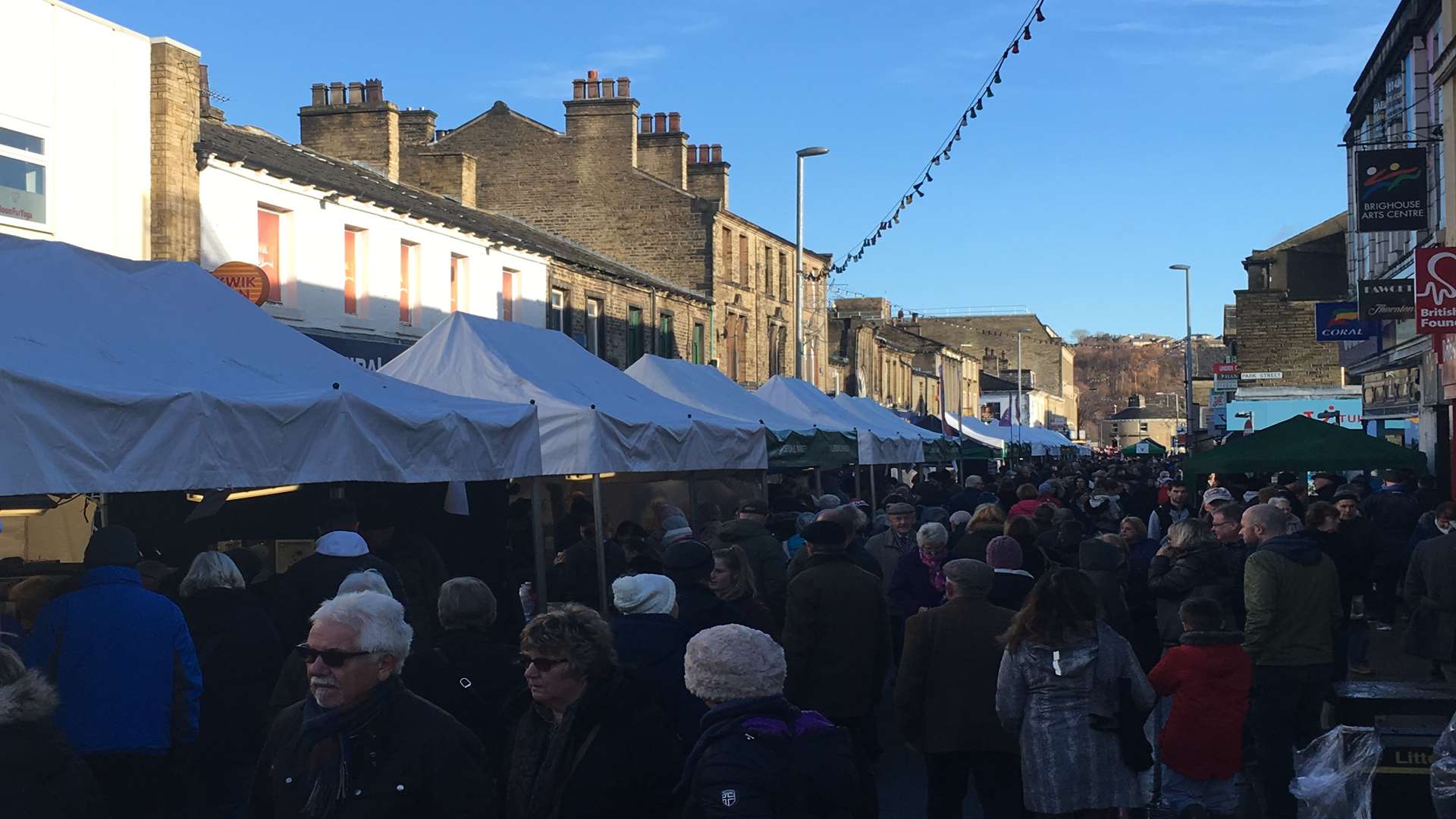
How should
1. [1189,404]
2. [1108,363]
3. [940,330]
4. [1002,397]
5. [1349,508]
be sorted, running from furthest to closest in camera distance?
[1108,363]
[940,330]
[1002,397]
[1189,404]
[1349,508]

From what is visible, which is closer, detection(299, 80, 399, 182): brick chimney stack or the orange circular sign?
the orange circular sign

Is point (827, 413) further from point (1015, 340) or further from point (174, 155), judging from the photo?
point (1015, 340)

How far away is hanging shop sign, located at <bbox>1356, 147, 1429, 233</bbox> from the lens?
64.3ft

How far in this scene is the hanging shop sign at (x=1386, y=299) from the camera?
65.7 feet

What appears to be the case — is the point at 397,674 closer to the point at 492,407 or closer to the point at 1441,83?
the point at 492,407

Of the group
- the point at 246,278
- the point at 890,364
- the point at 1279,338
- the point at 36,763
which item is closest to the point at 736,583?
the point at 36,763

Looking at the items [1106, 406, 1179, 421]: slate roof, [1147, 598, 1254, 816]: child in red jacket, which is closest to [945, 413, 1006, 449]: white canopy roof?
[1147, 598, 1254, 816]: child in red jacket

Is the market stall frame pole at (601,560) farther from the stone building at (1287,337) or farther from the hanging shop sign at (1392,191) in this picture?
the stone building at (1287,337)

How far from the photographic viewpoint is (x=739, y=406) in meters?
17.8

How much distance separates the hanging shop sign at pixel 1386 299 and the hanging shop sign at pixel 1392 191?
0.78 m

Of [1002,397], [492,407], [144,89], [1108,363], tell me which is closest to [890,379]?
[1002,397]

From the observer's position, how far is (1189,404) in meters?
58.4

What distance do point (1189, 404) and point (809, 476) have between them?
39244mm

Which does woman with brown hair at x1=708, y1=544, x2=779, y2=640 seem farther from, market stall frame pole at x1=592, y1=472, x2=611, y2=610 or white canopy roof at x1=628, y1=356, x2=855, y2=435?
white canopy roof at x1=628, y1=356, x2=855, y2=435
